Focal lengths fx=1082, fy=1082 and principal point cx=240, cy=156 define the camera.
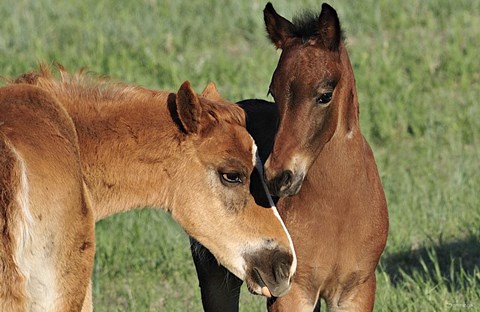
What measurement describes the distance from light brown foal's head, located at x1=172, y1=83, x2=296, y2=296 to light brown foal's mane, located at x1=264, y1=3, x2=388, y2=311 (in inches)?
8.7

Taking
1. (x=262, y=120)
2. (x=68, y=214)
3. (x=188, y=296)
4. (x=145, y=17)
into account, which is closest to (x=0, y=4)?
(x=145, y=17)

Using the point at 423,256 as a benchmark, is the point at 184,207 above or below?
above

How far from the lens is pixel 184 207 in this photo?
5.43 m

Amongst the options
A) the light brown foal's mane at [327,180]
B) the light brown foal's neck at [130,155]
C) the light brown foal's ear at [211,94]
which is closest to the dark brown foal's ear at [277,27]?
the light brown foal's mane at [327,180]

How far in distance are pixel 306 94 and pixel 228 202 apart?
2.18 ft

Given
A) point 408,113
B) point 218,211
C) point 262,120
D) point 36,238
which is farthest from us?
point 408,113

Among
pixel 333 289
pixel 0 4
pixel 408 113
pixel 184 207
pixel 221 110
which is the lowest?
pixel 0 4

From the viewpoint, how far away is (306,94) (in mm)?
5340

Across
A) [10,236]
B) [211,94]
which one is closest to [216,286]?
[211,94]

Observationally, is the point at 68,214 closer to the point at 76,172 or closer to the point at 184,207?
the point at 76,172

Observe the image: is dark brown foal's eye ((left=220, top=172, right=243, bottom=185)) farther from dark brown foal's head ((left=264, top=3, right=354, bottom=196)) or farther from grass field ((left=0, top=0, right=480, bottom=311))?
grass field ((left=0, top=0, right=480, bottom=311))

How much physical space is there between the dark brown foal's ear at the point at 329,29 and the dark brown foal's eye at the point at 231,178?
81 cm

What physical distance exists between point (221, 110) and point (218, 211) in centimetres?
51

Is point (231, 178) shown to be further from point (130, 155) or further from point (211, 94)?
point (211, 94)
